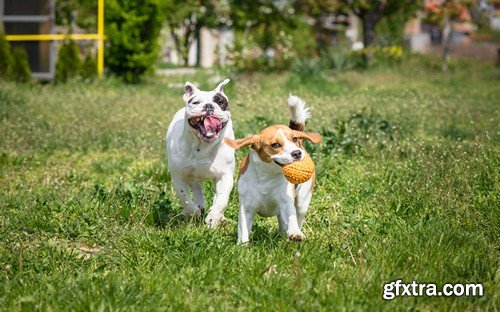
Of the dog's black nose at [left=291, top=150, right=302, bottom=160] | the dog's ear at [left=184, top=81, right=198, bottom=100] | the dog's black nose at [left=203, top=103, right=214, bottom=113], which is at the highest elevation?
the dog's ear at [left=184, top=81, right=198, bottom=100]

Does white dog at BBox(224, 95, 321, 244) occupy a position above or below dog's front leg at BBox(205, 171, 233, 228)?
above

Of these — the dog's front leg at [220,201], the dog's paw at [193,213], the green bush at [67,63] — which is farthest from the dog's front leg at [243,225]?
the green bush at [67,63]

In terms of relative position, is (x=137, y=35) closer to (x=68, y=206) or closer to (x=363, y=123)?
(x=363, y=123)

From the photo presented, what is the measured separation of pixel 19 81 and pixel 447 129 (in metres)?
10.1

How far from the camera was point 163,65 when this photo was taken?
101ft

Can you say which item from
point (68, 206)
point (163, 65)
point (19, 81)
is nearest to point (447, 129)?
point (68, 206)

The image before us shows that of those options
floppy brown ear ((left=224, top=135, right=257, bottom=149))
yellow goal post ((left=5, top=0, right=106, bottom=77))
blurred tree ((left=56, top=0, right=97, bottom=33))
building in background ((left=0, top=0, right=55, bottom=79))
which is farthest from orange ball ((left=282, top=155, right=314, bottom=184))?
blurred tree ((left=56, top=0, right=97, bottom=33))

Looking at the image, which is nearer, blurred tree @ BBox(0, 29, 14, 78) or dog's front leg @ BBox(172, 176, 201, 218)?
dog's front leg @ BBox(172, 176, 201, 218)

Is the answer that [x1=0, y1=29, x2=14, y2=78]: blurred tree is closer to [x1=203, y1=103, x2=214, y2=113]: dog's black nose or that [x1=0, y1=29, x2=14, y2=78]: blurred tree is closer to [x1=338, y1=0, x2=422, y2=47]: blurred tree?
[x1=338, y1=0, x2=422, y2=47]: blurred tree

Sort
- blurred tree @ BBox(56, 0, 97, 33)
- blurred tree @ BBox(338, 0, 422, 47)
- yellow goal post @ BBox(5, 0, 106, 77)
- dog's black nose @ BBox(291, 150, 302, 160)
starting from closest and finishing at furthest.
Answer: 1. dog's black nose @ BBox(291, 150, 302, 160)
2. yellow goal post @ BBox(5, 0, 106, 77)
3. blurred tree @ BBox(56, 0, 97, 33)
4. blurred tree @ BBox(338, 0, 422, 47)

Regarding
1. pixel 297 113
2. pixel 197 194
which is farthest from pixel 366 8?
pixel 297 113

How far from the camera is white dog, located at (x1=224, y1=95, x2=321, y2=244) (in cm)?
485

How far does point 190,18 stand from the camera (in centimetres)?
2934

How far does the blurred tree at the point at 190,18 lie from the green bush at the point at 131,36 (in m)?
6.24
